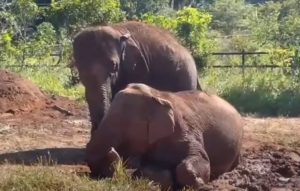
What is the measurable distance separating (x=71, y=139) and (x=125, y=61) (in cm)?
159

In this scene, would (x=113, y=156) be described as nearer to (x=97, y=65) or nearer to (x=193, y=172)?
(x=193, y=172)

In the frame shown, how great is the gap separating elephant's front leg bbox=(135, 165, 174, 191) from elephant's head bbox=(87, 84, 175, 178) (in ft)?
0.76

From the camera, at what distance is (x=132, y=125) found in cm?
780

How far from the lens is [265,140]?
11.5 meters

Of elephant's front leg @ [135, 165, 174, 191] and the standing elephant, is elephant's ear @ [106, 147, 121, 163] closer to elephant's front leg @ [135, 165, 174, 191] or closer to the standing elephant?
elephant's front leg @ [135, 165, 174, 191]

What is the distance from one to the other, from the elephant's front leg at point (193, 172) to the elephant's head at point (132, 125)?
343mm

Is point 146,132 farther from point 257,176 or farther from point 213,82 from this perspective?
point 213,82

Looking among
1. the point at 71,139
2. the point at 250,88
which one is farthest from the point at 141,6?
the point at 71,139

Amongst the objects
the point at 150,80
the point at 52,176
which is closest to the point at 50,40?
the point at 150,80

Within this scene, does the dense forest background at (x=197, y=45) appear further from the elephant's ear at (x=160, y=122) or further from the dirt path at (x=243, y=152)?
the elephant's ear at (x=160, y=122)

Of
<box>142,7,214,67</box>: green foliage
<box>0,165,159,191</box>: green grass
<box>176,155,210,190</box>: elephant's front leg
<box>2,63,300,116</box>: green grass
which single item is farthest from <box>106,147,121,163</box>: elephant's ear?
<box>142,7,214,67</box>: green foliage

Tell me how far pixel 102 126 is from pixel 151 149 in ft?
1.78

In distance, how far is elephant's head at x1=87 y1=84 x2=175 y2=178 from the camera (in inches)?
305

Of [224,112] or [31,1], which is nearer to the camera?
[224,112]
